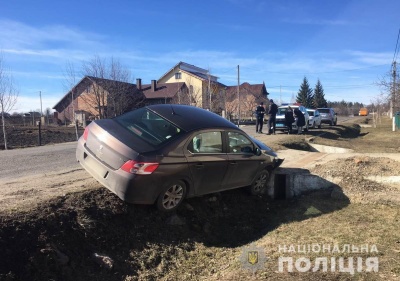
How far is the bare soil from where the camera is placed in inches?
160

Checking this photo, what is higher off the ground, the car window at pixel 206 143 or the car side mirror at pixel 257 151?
the car window at pixel 206 143

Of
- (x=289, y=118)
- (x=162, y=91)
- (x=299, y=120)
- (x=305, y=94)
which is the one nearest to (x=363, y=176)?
(x=289, y=118)

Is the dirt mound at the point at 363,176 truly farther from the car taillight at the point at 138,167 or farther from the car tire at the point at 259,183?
the car taillight at the point at 138,167

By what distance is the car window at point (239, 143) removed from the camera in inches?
240

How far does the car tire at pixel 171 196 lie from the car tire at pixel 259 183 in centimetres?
209

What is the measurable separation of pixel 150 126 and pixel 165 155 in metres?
0.73

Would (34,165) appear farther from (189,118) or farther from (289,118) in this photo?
(289,118)

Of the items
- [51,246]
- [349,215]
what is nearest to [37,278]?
[51,246]

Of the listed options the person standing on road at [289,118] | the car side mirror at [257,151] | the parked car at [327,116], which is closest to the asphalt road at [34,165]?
the car side mirror at [257,151]

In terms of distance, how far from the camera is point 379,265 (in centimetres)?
436

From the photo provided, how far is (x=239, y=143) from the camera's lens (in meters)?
6.30

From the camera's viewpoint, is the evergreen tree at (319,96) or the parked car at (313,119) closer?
the parked car at (313,119)

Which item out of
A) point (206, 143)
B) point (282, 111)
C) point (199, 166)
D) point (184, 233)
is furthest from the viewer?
point (282, 111)

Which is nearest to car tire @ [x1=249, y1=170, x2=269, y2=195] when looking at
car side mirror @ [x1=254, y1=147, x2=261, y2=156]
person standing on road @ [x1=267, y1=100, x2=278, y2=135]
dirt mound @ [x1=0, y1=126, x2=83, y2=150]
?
car side mirror @ [x1=254, y1=147, x2=261, y2=156]
